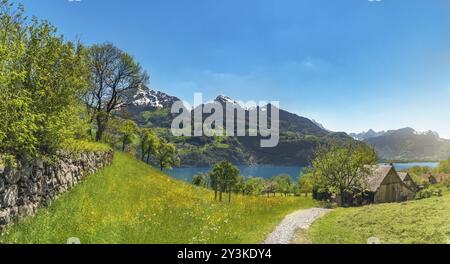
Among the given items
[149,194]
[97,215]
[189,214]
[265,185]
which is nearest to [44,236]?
[97,215]

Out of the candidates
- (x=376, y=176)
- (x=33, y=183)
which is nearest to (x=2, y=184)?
(x=33, y=183)

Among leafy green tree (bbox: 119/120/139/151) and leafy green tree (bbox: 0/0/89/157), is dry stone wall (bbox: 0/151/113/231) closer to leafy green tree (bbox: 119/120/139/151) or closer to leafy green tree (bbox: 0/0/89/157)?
leafy green tree (bbox: 0/0/89/157)

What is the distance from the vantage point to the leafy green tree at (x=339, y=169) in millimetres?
56562

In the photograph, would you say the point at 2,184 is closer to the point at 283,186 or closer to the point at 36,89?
the point at 36,89

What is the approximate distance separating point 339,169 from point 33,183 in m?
49.9

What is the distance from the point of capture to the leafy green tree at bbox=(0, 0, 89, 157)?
13.4m

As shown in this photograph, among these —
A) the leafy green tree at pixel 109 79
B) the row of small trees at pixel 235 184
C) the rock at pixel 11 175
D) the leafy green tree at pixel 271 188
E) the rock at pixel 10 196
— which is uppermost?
the leafy green tree at pixel 109 79

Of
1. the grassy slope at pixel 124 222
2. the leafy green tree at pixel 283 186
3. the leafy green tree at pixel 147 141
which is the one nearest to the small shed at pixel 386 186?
the grassy slope at pixel 124 222

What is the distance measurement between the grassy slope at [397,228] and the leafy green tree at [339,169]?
28908 mm

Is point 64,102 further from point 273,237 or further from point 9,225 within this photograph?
point 273,237

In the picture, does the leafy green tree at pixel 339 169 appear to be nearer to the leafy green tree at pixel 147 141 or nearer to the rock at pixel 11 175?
the leafy green tree at pixel 147 141

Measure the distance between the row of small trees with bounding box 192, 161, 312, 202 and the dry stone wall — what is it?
14.7 metres

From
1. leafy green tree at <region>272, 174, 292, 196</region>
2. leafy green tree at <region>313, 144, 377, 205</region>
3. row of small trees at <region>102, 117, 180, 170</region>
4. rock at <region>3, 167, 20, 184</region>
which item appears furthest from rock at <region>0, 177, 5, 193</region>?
leafy green tree at <region>272, 174, 292, 196</region>
